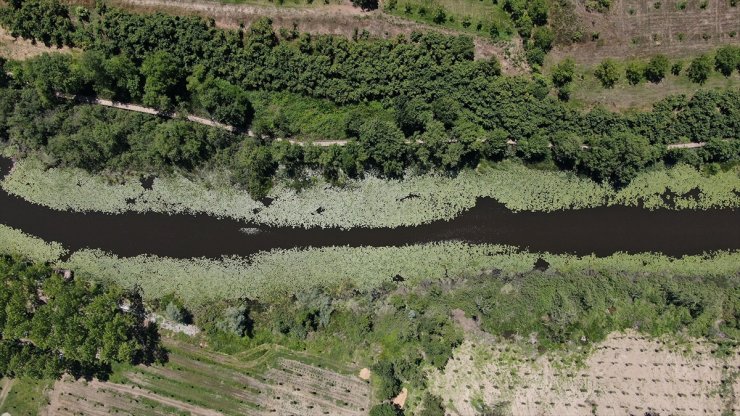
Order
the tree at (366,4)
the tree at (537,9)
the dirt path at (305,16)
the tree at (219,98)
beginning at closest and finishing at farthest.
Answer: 1. the tree at (219,98)
2. the tree at (537,9)
3. the tree at (366,4)
4. the dirt path at (305,16)

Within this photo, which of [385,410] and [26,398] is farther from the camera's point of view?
[26,398]

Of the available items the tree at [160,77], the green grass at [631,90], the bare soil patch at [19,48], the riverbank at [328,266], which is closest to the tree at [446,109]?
the green grass at [631,90]

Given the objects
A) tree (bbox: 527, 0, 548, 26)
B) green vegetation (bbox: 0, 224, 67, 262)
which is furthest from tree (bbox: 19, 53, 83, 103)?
tree (bbox: 527, 0, 548, 26)

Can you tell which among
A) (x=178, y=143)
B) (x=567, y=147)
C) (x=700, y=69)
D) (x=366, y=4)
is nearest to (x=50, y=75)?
→ (x=178, y=143)

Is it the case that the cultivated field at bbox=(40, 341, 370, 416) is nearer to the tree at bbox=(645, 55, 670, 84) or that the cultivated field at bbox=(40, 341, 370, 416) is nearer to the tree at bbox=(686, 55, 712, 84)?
the tree at bbox=(645, 55, 670, 84)

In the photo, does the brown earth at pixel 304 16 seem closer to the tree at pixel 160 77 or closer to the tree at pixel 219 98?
the tree at pixel 160 77

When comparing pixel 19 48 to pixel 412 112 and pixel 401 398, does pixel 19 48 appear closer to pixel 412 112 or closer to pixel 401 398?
pixel 412 112

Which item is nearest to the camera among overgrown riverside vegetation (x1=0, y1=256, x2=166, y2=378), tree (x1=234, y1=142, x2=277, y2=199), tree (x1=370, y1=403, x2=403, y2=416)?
overgrown riverside vegetation (x1=0, y1=256, x2=166, y2=378)
